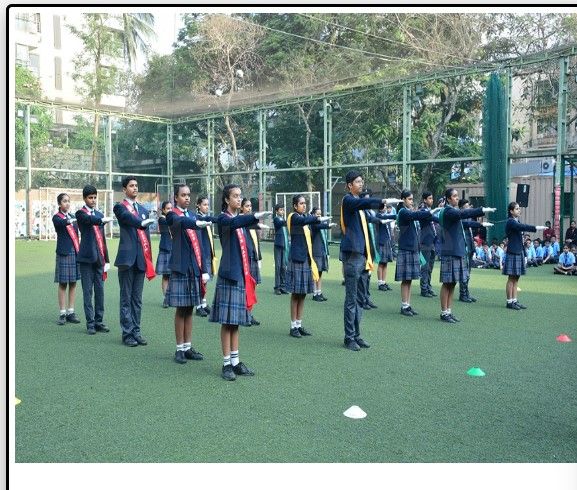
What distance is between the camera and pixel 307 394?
13.5 ft

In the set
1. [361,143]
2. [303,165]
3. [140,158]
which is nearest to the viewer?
[361,143]

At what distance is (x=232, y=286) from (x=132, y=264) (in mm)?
1521

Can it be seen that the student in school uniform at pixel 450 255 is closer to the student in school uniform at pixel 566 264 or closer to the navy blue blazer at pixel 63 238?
the navy blue blazer at pixel 63 238

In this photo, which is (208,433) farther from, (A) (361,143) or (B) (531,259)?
(A) (361,143)

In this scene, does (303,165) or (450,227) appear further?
(303,165)

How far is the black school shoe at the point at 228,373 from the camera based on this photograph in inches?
175

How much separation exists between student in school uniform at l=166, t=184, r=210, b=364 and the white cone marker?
1.71 m

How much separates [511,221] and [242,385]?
482cm

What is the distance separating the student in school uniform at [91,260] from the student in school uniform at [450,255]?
143 inches

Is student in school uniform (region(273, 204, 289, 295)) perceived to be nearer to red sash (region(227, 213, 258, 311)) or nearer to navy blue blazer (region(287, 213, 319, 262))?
navy blue blazer (region(287, 213, 319, 262))

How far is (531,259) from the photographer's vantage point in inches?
513

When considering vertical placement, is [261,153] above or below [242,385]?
above


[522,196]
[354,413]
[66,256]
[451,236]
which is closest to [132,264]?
[66,256]

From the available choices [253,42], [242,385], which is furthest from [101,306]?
[253,42]
